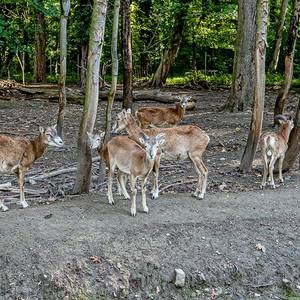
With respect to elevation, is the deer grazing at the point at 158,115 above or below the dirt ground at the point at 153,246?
above

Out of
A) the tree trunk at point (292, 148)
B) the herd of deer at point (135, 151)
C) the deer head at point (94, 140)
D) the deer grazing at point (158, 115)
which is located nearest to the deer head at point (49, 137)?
the herd of deer at point (135, 151)

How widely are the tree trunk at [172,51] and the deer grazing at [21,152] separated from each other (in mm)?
17797

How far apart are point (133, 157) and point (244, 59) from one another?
29.7 ft

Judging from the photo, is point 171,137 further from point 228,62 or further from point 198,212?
point 228,62

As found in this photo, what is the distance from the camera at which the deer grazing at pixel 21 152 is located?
25.8 feet

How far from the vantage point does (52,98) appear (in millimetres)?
20938

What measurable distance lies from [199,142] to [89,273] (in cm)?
317

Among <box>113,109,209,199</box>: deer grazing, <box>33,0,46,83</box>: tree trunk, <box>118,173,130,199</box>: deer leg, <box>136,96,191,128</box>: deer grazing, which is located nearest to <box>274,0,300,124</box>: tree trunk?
<box>136,96,191,128</box>: deer grazing

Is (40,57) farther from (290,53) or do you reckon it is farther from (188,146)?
(188,146)

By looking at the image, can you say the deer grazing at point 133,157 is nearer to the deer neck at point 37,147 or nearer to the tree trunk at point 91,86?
the tree trunk at point 91,86

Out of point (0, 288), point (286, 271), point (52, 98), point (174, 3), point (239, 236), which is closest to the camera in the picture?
point (0, 288)

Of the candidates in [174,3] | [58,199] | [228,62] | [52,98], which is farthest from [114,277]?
[228,62]

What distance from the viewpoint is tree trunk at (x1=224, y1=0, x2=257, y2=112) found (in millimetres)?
15484

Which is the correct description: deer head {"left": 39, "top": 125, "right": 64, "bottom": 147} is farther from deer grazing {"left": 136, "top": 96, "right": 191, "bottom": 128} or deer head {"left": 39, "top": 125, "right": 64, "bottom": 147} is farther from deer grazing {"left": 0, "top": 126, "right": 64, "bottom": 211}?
deer grazing {"left": 136, "top": 96, "right": 191, "bottom": 128}
